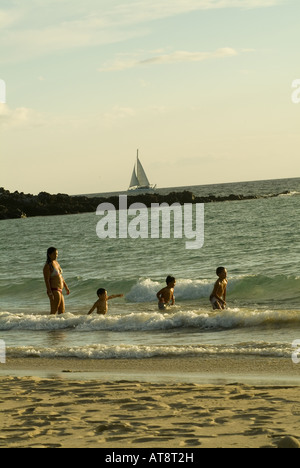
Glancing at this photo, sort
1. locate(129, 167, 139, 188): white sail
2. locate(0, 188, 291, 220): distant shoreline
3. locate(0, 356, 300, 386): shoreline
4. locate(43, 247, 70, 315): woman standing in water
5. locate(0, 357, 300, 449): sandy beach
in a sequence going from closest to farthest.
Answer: locate(0, 357, 300, 449): sandy beach → locate(0, 356, 300, 386): shoreline → locate(43, 247, 70, 315): woman standing in water → locate(0, 188, 291, 220): distant shoreline → locate(129, 167, 139, 188): white sail

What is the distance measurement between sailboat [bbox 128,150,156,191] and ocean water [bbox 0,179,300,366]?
6674 centimetres

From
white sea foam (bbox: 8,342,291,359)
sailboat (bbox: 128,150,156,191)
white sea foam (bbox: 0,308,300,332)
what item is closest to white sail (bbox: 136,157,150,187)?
sailboat (bbox: 128,150,156,191)

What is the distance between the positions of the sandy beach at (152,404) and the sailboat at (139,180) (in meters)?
97.5

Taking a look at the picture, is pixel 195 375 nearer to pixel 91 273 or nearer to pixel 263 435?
pixel 263 435

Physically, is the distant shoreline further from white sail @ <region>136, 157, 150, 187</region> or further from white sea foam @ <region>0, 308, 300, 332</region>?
white sea foam @ <region>0, 308, 300, 332</region>

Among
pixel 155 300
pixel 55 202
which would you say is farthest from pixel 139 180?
pixel 155 300

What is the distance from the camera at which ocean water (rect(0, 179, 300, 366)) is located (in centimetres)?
1084

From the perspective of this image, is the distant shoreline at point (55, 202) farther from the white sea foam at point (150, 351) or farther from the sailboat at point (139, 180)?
the white sea foam at point (150, 351)

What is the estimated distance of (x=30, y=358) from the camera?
10172mm

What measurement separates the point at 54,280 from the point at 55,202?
203 feet

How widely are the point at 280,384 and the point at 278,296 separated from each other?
32.2 feet

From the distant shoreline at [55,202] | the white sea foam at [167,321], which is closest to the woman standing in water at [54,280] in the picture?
the white sea foam at [167,321]

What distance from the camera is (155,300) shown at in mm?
18438
